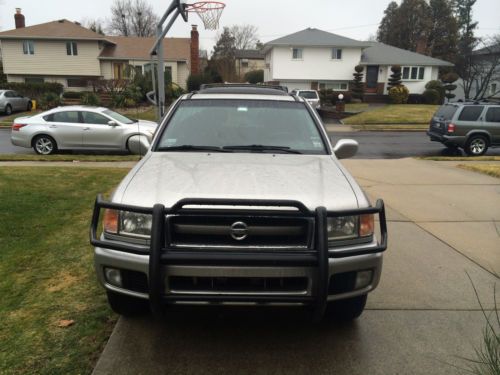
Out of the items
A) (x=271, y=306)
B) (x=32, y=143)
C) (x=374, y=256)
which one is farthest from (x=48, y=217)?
(x=32, y=143)

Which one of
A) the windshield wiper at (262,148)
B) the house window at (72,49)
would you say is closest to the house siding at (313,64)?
the house window at (72,49)

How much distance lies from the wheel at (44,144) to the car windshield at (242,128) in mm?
9830

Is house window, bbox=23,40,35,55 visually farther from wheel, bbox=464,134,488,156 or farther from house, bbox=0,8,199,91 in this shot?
wheel, bbox=464,134,488,156

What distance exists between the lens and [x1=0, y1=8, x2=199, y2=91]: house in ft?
128

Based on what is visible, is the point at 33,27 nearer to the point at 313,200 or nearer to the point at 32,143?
the point at 32,143

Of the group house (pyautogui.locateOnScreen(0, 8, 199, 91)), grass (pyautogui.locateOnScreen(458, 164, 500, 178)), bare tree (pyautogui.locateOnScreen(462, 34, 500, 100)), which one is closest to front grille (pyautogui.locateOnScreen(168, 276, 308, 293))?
grass (pyautogui.locateOnScreen(458, 164, 500, 178))

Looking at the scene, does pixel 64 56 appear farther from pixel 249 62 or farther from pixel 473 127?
pixel 473 127

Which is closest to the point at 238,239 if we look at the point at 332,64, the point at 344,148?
the point at 344,148

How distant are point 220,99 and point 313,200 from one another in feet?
7.22

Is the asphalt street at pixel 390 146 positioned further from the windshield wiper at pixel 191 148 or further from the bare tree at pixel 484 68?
the bare tree at pixel 484 68

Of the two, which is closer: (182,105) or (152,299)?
(152,299)

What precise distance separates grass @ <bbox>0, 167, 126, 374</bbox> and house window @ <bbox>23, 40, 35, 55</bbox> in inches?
1468

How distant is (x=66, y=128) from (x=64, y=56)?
30081 millimetres

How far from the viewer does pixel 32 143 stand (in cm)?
1310
